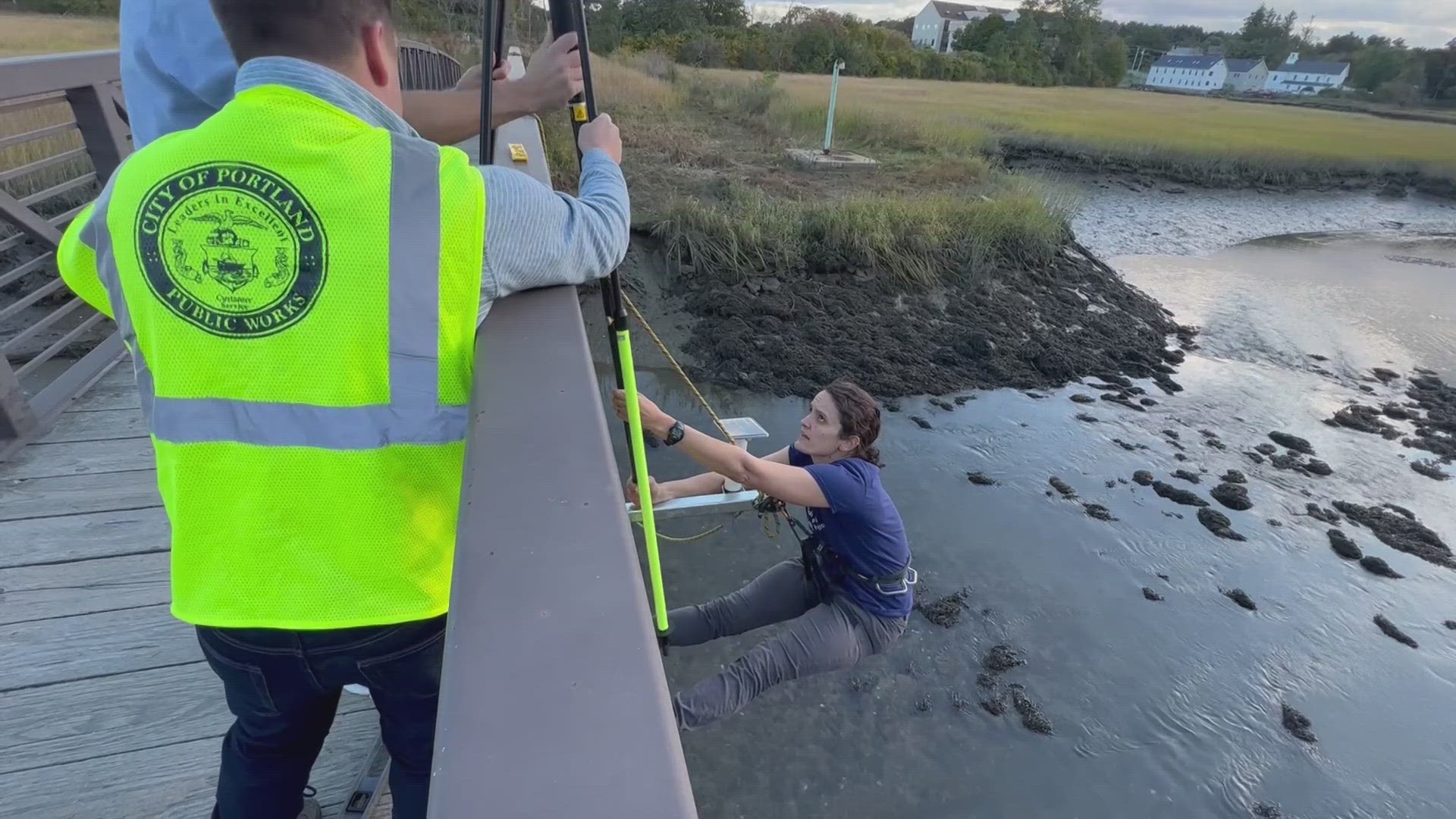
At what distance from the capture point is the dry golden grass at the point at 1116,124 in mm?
21330

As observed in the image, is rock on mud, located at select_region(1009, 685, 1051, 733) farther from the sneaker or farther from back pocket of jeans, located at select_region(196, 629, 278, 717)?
back pocket of jeans, located at select_region(196, 629, 278, 717)

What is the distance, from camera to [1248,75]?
6694 centimetres

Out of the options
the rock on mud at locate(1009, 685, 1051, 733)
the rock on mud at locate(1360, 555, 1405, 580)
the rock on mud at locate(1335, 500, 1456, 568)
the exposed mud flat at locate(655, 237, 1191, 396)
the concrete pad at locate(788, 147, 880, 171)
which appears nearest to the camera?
the rock on mud at locate(1009, 685, 1051, 733)

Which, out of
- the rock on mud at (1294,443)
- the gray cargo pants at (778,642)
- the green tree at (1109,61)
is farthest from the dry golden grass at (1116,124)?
the gray cargo pants at (778,642)

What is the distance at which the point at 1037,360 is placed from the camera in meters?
9.80

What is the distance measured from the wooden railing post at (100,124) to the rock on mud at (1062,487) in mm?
7435

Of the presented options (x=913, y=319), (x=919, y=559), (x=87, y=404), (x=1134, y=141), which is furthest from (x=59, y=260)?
(x=1134, y=141)

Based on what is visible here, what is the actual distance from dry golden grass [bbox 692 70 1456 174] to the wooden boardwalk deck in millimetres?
18657

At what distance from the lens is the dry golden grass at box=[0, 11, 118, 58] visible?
9.09 m

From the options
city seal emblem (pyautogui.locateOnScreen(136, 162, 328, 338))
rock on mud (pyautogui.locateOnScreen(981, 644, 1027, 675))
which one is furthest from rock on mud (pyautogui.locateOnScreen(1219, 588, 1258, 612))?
city seal emblem (pyautogui.locateOnScreen(136, 162, 328, 338))

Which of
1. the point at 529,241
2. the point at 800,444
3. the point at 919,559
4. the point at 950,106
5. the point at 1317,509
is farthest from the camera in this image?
the point at 950,106

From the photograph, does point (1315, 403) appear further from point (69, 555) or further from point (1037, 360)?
point (69, 555)

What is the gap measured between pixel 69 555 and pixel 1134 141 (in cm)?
2883

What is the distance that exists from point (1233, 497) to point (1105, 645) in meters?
3.01
